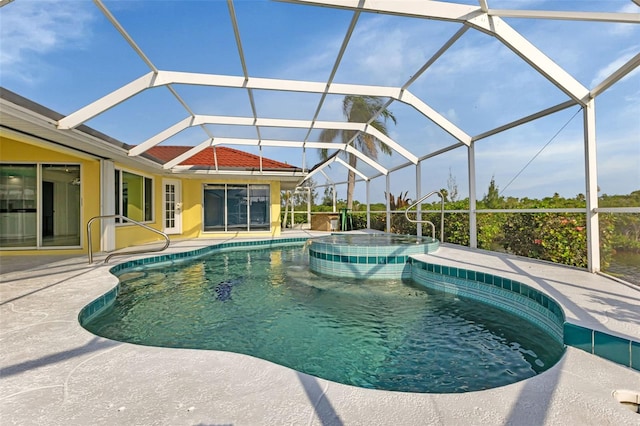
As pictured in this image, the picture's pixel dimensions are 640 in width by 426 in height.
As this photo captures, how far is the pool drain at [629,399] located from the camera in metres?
1.86

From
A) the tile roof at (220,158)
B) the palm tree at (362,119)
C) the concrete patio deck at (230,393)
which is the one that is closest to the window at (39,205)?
the tile roof at (220,158)

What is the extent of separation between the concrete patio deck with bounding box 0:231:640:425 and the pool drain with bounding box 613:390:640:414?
0.04 meters

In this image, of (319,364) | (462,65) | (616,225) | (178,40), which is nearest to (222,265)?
(178,40)

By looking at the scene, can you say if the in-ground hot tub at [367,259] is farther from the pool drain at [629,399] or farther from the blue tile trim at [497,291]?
the pool drain at [629,399]

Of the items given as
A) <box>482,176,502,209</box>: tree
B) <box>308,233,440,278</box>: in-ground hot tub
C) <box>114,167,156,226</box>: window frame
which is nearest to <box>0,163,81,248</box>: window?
<box>114,167,156,226</box>: window frame

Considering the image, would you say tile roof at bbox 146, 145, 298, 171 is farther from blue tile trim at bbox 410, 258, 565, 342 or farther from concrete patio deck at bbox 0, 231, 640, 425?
concrete patio deck at bbox 0, 231, 640, 425

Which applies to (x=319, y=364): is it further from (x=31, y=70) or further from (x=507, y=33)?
(x=31, y=70)

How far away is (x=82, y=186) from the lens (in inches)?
330

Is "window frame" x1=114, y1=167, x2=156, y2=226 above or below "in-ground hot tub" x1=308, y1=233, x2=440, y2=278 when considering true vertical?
above

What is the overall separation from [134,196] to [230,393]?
10402 millimetres

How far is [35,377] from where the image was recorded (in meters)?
2.06

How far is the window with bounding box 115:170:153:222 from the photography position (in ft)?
31.0

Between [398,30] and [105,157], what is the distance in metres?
7.69

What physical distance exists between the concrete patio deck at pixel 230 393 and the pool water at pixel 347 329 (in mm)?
654
